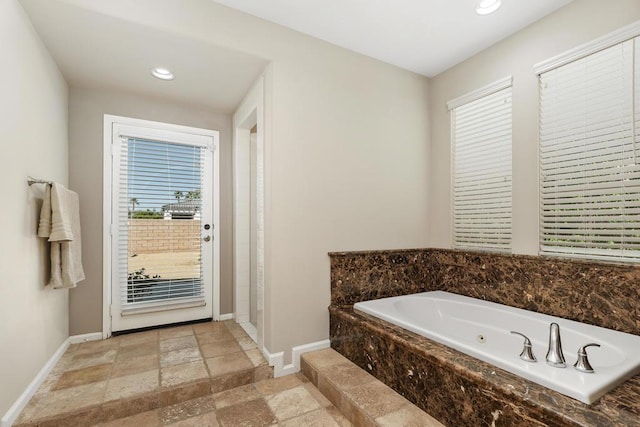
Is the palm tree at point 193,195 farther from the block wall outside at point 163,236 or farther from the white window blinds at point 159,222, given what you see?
the block wall outside at point 163,236

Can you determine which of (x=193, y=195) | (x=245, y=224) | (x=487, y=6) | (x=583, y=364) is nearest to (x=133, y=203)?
(x=193, y=195)

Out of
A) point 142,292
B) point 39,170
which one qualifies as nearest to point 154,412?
point 142,292

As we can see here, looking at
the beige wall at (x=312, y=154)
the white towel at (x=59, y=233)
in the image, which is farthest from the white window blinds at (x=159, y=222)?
the beige wall at (x=312, y=154)

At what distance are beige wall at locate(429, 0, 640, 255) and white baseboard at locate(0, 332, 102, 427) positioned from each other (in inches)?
128

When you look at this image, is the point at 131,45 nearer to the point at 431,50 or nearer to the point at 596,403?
the point at 431,50

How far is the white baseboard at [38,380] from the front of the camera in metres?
1.63

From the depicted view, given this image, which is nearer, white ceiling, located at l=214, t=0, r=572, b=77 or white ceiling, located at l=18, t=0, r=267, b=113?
white ceiling, located at l=18, t=0, r=267, b=113

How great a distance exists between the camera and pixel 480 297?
8.82ft

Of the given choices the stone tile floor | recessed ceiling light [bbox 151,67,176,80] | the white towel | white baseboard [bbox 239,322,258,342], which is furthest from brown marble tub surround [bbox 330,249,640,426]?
recessed ceiling light [bbox 151,67,176,80]

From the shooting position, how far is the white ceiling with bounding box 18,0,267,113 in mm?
1928

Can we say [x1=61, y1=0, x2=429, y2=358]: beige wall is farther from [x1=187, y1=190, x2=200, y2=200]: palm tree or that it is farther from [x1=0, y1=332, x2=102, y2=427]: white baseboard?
[x1=0, y1=332, x2=102, y2=427]: white baseboard

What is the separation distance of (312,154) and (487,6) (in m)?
1.58

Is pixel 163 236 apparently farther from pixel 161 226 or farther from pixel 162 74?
pixel 162 74

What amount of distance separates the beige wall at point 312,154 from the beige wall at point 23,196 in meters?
0.62
